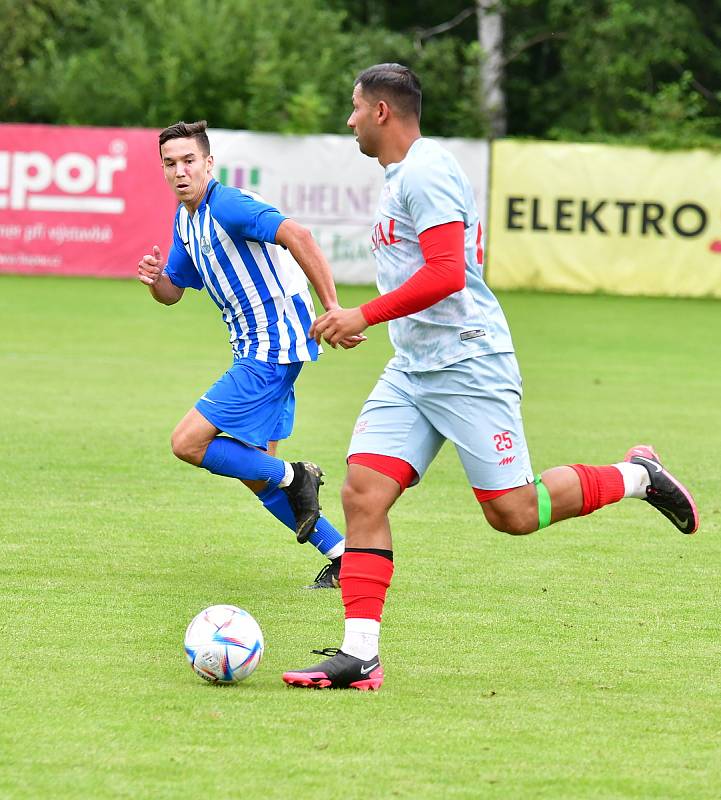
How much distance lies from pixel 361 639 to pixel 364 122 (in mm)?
1754

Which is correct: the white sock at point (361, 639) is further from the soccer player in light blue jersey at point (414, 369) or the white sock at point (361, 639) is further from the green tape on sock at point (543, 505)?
the green tape on sock at point (543, 505)

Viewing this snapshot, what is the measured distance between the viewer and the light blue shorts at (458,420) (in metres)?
5.47

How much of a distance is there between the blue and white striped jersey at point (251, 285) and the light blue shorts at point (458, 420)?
1824mm

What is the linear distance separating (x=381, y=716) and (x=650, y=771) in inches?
34.9

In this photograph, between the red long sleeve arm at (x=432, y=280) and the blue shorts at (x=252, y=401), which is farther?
the blue shorts at (x=252, y=401)

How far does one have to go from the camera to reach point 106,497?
8.86 metres

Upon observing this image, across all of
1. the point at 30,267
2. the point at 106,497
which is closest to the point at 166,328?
the point at 30,267

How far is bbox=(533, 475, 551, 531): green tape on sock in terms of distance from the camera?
569cm

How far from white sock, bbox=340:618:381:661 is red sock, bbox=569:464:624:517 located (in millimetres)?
1025

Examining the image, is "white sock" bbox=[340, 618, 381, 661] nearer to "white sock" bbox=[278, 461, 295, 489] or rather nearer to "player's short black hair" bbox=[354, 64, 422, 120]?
"player's short black hair" bbox=[354, 64, 422, 120]

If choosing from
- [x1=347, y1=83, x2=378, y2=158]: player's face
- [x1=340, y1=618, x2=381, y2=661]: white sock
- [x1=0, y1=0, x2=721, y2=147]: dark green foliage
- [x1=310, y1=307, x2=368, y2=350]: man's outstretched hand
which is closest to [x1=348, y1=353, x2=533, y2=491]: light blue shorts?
[x1=310, y1=307, x2=368, y2=350]: man's outstretched hand

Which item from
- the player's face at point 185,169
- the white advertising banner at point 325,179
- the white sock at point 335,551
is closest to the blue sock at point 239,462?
the white sock at point 335,551

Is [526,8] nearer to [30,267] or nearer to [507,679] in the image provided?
[30,267]

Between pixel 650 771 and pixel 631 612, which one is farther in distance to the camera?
pixel 631 612
